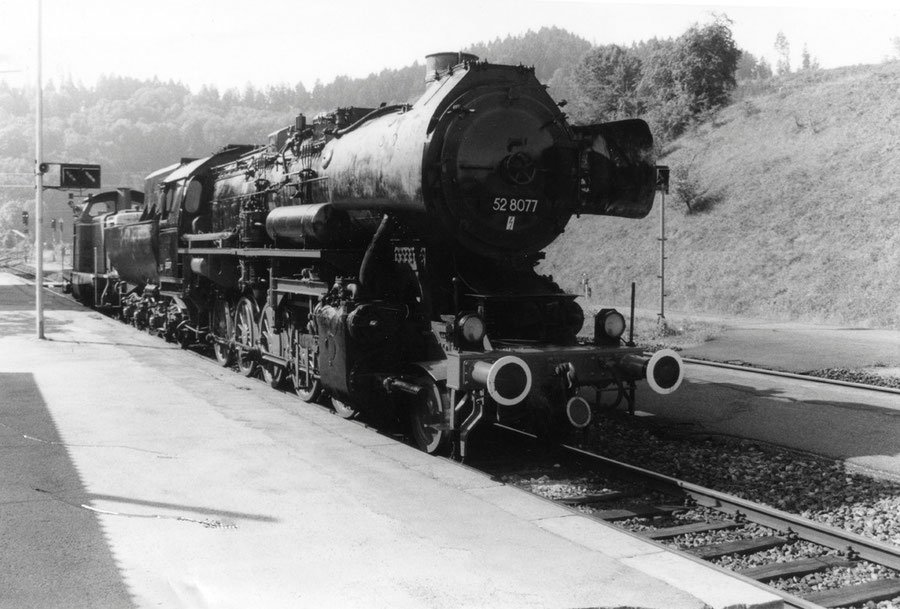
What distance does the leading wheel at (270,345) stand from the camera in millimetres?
10750

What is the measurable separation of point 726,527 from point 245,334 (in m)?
8.11

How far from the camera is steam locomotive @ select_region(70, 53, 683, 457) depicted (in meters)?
7.18

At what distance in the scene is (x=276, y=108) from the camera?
113 metres

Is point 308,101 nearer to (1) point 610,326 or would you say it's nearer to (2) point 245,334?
(2) point 245,334

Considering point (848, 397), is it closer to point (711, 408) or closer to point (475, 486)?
point (711, 408)

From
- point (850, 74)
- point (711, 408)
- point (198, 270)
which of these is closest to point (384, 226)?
point (711, 408)

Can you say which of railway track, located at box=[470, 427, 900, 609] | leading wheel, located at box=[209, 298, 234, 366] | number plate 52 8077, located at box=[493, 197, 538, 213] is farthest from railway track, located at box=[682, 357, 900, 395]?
leading wheel, located at box=[209, 298, 234, 366]

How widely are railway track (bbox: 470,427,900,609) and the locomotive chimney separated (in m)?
3.91

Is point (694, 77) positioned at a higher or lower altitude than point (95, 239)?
higher

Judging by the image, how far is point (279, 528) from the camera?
534cm

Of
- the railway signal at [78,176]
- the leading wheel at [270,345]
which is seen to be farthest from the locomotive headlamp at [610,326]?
the railway signal at [78,176]

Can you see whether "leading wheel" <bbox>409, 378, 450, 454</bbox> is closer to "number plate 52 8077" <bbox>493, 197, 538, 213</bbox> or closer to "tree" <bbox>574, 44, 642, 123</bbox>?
"number plate 52 8077" <bbox>493, 197, 538, 213</bbox>

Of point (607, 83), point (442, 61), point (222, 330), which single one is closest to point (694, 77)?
point (607, 83)

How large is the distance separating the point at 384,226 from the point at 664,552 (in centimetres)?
431
